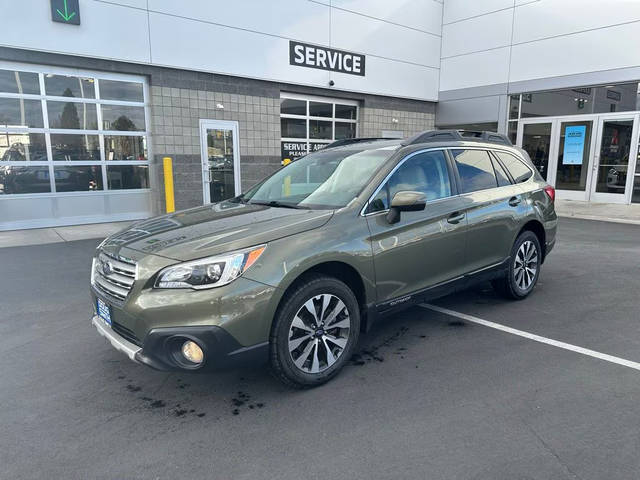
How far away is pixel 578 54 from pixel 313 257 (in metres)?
14.3

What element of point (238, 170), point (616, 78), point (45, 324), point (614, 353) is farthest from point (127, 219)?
point (616, 78)

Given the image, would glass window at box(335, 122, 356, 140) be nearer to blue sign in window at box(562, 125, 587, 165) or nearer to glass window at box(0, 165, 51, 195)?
blue sign in window at box(562, 125, 587, 165)

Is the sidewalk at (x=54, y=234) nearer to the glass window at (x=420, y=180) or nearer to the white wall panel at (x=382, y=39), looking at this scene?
the glass window at (x=420, y=180)

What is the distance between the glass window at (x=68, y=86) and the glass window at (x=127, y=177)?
1.74m

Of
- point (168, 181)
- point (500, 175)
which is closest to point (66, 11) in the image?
point (168, 181)

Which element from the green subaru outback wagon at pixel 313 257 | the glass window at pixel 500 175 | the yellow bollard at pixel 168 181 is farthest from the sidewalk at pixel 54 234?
the glass window at pixel 500 175

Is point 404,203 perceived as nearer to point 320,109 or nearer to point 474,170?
point 474,170

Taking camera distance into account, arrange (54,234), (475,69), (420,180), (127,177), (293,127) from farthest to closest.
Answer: (475,69) → (293,127) → (127,177) → (54,234) → (420,180)

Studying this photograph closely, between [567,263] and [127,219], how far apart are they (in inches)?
383

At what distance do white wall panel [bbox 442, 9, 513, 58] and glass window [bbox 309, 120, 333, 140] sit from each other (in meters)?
5.87

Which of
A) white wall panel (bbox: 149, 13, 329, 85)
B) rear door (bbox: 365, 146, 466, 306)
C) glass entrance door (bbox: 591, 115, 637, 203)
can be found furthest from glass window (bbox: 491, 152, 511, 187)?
glass entrance door (bbox: 591, 115, 637, 203)

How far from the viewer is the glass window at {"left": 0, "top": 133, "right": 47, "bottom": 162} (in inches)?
380

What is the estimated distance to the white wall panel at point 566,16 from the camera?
504 inches

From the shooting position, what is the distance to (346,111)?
15.3 meters
